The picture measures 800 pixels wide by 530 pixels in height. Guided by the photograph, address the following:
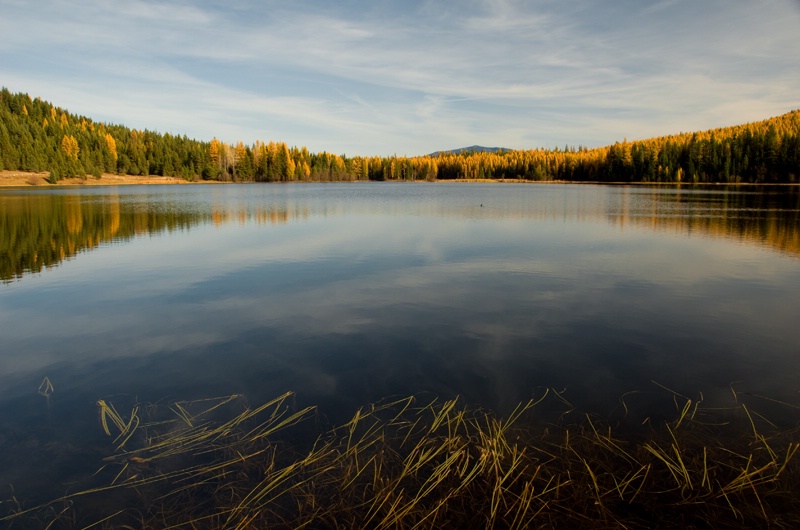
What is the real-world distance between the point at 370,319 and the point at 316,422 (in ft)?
14.1

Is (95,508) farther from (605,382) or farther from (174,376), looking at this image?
(605,382)

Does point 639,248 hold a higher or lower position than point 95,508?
higher

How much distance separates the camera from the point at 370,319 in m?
10.3

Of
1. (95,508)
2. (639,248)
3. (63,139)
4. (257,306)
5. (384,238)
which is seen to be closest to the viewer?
(95,508)

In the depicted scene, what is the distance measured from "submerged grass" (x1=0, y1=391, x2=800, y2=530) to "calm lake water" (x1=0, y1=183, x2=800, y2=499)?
0.52 meters

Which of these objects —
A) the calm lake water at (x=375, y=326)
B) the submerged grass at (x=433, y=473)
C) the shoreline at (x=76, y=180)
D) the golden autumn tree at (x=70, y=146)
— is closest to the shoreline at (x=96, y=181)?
the shoreline at (x=76, y=180)

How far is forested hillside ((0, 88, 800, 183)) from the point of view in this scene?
4264 inches

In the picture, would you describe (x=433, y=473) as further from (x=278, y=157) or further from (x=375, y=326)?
(x=278, y=157)

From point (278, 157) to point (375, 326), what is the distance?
147 m

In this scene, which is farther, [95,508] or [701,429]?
[701,429]

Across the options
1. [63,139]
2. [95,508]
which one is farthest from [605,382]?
[63,139]

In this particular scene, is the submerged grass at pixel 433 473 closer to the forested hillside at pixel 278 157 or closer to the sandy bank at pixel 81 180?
the sandy bank at pixel 81 180

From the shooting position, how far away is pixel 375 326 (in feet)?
32.4

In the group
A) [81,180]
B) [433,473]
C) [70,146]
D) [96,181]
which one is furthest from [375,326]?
[70,146]
